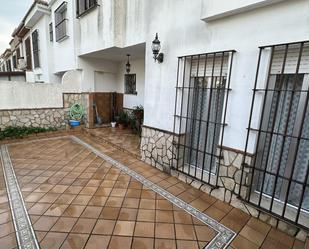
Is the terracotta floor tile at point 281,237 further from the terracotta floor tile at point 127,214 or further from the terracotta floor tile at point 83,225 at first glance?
the terracotta floor tile at point 83,225

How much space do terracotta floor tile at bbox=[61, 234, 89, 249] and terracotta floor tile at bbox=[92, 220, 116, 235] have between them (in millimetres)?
142

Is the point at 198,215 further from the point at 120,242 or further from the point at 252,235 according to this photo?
the point at 120,242

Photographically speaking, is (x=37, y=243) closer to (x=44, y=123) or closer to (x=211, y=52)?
(x=211, y=52)

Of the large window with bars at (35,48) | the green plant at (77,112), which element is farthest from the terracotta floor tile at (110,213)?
the large window with bars at (35,48)

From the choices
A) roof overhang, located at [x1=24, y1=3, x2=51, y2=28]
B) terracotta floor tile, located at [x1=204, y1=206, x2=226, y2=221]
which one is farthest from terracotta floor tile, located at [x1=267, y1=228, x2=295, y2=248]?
roof overhang, located at [x1=24, y1=3, x2=51, y2=28]

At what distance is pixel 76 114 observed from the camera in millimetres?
7547

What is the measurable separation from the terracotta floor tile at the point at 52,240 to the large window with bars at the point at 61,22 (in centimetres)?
715

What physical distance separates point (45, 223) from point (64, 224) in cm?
26

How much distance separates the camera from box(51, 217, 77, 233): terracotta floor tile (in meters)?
2.30

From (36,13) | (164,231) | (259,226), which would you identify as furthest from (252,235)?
(36,13)

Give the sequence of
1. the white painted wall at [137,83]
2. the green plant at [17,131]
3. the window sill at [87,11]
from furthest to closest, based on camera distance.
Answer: the white painted wall at [137,83] → the green plant at [17,131] → the window sill at [87,11]

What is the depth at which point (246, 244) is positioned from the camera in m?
2.20

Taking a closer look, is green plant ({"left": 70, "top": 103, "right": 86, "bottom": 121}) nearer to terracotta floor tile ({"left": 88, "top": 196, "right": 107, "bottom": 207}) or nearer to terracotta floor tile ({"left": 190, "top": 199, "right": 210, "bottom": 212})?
terracotta floor tile ({"left": 88, "top": 196, "right": 107, "bottom": 207})

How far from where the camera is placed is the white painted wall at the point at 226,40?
7.29ft
